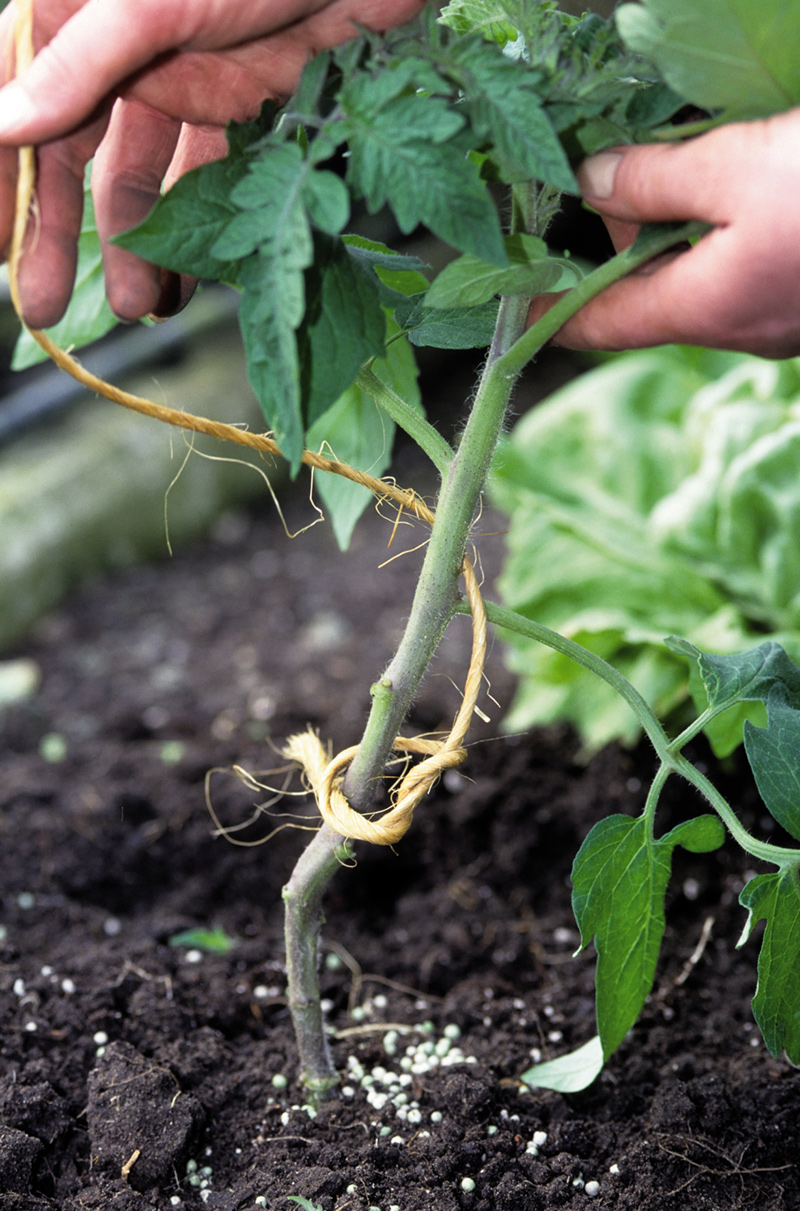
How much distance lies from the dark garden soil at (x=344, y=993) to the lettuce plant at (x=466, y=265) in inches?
4.6

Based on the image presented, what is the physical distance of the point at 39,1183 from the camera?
→ 764mm

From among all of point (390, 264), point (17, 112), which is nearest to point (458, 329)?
point (390, 264)

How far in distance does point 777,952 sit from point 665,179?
1.59ft

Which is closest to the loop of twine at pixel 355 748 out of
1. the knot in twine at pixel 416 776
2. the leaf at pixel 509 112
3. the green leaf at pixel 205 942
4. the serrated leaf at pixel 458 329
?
the knot in twine at pixel 416 776

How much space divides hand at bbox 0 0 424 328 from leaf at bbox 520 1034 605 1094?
2.07ft

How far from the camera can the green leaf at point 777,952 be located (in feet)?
2.19

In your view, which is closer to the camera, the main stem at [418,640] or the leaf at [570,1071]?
the main stem at [418,640]

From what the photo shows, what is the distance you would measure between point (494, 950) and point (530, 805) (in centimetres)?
23

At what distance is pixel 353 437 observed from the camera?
0.83m

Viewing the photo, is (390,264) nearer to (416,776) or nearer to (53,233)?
(53,233)

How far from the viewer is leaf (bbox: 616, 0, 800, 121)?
1.62 ft

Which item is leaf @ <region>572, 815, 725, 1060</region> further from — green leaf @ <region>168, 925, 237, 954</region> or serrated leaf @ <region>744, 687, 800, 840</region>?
green leaf @ <region>168, 925, 237, 954</region>

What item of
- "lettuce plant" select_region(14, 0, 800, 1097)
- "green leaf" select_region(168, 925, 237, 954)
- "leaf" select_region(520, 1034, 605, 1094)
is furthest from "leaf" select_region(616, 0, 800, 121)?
"green leaf" select_region(168, 925, 237, 954)

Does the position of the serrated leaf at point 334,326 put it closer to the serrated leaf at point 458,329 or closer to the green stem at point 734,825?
the serrated leaf at point 458,329
